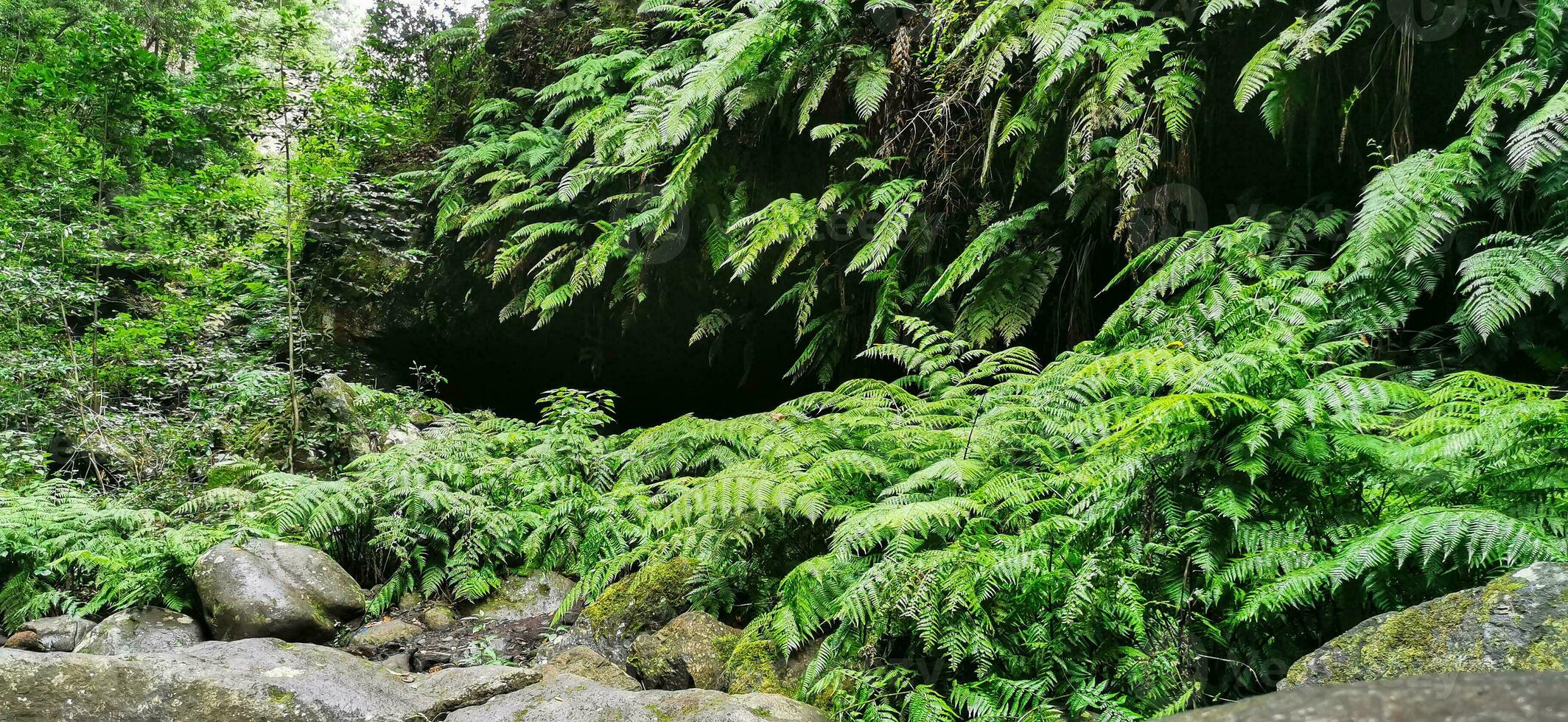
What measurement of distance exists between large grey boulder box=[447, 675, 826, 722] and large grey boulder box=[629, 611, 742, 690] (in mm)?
353

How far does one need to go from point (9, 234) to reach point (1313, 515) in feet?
29.6

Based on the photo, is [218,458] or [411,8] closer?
[218,458]

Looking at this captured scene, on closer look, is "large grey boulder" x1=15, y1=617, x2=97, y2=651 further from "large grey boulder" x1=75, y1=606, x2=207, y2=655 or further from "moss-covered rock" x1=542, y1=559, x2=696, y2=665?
"moss-covered rock" x1=542, y1=559, x2=696, y2=665

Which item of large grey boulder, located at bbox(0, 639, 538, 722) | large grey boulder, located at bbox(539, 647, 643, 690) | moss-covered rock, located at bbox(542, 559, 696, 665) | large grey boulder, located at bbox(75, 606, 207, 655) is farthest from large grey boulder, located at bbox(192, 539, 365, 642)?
large grey boulder, located at bbox(539, 647, 643, 690)

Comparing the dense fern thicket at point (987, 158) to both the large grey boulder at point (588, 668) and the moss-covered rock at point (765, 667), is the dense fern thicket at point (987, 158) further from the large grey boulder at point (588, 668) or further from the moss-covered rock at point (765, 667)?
Answer: the large grey boulder at point (588, 668)

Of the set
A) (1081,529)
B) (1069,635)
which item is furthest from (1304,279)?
(1069,635)

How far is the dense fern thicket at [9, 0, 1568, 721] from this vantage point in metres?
2.19

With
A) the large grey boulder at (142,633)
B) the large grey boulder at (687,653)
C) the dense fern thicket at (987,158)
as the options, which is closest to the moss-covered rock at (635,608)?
the large grey boulder at (687,653)

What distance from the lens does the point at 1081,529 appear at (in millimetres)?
2424

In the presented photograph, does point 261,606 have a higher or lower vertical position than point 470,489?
lower

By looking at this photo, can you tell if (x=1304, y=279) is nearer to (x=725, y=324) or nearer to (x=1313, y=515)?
(x=1313, y=515)

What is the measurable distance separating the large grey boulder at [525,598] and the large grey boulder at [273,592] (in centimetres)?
66

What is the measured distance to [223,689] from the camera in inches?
109

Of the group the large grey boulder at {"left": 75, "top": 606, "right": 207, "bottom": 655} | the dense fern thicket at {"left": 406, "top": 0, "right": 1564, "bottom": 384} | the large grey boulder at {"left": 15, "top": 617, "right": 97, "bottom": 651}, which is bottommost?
the large grey boulder at {"left": 15, "top": 617, "right": 97, "bottom": 651}
